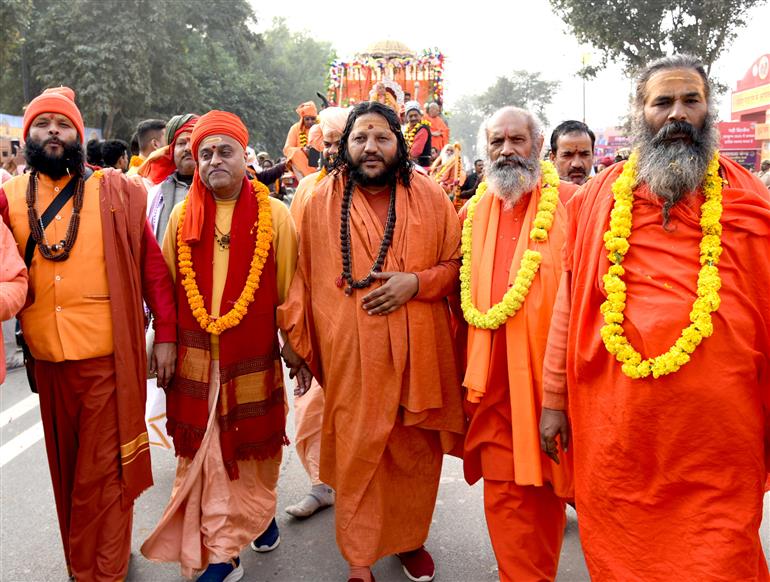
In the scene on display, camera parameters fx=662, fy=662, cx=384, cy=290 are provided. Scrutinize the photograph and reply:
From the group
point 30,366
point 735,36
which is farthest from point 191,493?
point 735,36

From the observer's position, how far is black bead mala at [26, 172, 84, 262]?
275cm

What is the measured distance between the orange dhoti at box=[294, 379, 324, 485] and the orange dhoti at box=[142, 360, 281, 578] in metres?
0.59

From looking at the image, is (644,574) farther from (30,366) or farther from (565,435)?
(30,366)

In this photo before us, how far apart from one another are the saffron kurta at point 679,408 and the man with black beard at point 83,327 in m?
1.87

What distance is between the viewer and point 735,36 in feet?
68.6

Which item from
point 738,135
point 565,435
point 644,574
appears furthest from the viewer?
point 738,135

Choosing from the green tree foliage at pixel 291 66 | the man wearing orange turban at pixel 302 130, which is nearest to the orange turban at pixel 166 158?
the man wearing orange turban at pixel 302 130

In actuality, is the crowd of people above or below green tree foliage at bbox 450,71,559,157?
below

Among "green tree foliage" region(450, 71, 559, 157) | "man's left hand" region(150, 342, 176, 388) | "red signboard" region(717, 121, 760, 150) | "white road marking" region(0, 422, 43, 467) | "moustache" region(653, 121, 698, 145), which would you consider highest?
"green tree foliage" region(450, 71, 559, 157)

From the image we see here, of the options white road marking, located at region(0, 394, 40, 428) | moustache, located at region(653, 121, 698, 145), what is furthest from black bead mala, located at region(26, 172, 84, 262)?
white road marking, located at region(0, 394, 40, 428)

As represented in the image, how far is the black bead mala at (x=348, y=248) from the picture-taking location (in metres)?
2.85

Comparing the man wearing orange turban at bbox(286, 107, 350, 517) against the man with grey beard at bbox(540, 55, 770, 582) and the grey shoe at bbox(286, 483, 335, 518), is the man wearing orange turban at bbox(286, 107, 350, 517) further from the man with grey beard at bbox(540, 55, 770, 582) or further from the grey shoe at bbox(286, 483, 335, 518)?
the man with grey beard at bbox(540, 55, 770, 582)

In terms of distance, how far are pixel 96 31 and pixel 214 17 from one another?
6278 millimetres

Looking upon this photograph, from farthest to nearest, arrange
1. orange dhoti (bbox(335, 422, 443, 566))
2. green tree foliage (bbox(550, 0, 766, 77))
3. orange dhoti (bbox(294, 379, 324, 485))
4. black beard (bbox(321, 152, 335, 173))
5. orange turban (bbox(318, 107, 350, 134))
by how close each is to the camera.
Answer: green tree foliage (bbox(550, 0, 766, 77)) → orange turban (bbox(318, 107, 350, 134)) → black beard (bbox(321, 152, 335, 173)) → orange dhoti (bbox(294, 379, 324, 485)) → orange dhoti (bbox(335, 422, 443, 566))
